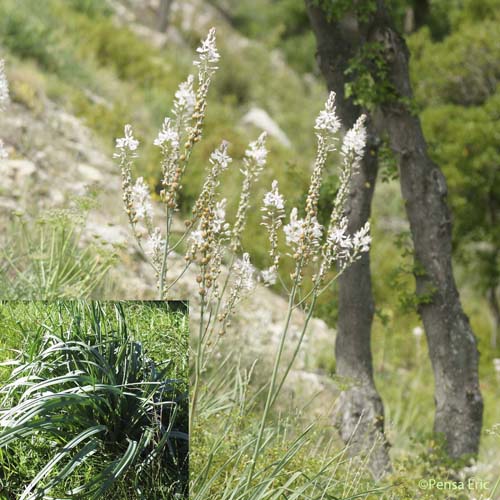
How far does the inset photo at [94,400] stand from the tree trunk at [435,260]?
7.84 ft

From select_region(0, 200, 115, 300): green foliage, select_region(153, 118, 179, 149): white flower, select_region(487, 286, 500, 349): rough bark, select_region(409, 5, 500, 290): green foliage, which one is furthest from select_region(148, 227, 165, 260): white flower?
select_region(487, 286, 500, 349): rough bark

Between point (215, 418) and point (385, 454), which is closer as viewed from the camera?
point (215, 418)

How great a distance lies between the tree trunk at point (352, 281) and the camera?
4691mm

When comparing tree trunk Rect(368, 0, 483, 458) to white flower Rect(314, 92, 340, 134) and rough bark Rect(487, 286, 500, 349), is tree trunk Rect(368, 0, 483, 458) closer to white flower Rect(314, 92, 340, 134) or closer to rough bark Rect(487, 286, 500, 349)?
white flower Rect(314, 92, 340, 134)

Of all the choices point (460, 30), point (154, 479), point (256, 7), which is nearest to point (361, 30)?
point (154, 479)

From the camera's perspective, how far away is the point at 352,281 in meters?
4.75

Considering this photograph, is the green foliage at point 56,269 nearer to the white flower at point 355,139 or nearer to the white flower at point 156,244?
the white flower at point 156,244

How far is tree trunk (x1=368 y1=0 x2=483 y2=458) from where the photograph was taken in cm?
451

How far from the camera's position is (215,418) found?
12.3 feet

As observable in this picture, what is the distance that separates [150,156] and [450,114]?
5681 mm

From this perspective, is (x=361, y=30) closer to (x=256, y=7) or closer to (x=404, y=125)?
(x=404, y=125)

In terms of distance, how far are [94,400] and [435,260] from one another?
2727 millimetres

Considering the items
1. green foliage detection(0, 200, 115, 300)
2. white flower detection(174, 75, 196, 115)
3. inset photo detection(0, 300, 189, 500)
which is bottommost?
inset photo detection(0, 300, 189, 500)

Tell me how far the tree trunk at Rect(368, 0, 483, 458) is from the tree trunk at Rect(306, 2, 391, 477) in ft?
0.73
